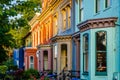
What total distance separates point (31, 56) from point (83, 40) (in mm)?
31874

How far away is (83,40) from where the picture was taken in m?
29.5

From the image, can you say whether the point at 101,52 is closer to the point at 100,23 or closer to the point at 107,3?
the point at 100,23

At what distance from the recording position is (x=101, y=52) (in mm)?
27172

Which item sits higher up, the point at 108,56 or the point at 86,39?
the point at 86,39

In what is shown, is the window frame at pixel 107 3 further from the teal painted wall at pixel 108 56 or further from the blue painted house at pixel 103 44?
the teal painted wall at pixel 108 56

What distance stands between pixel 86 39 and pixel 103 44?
6.55 ft

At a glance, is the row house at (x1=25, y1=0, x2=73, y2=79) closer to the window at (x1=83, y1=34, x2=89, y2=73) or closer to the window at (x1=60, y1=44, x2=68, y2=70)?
the window at (x1=60, y1=44, x2=68, y2=70)

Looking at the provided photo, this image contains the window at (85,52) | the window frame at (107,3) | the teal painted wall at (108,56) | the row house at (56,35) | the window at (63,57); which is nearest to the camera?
the teal painted wall at (108,56)

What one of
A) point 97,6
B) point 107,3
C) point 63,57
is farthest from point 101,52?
point 63,57

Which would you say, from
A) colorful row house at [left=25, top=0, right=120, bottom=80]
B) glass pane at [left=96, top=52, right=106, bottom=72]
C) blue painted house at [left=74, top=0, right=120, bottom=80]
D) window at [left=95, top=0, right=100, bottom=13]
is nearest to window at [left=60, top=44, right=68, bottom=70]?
colorful row house at [left=25, top=0, right=120, bottom=80]

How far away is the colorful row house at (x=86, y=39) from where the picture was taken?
26.6 metres

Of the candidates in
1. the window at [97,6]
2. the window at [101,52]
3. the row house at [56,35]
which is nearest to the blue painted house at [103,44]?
the window at [101,52]

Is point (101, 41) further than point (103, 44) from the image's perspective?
Yes

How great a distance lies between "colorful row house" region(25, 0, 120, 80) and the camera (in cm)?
2656
